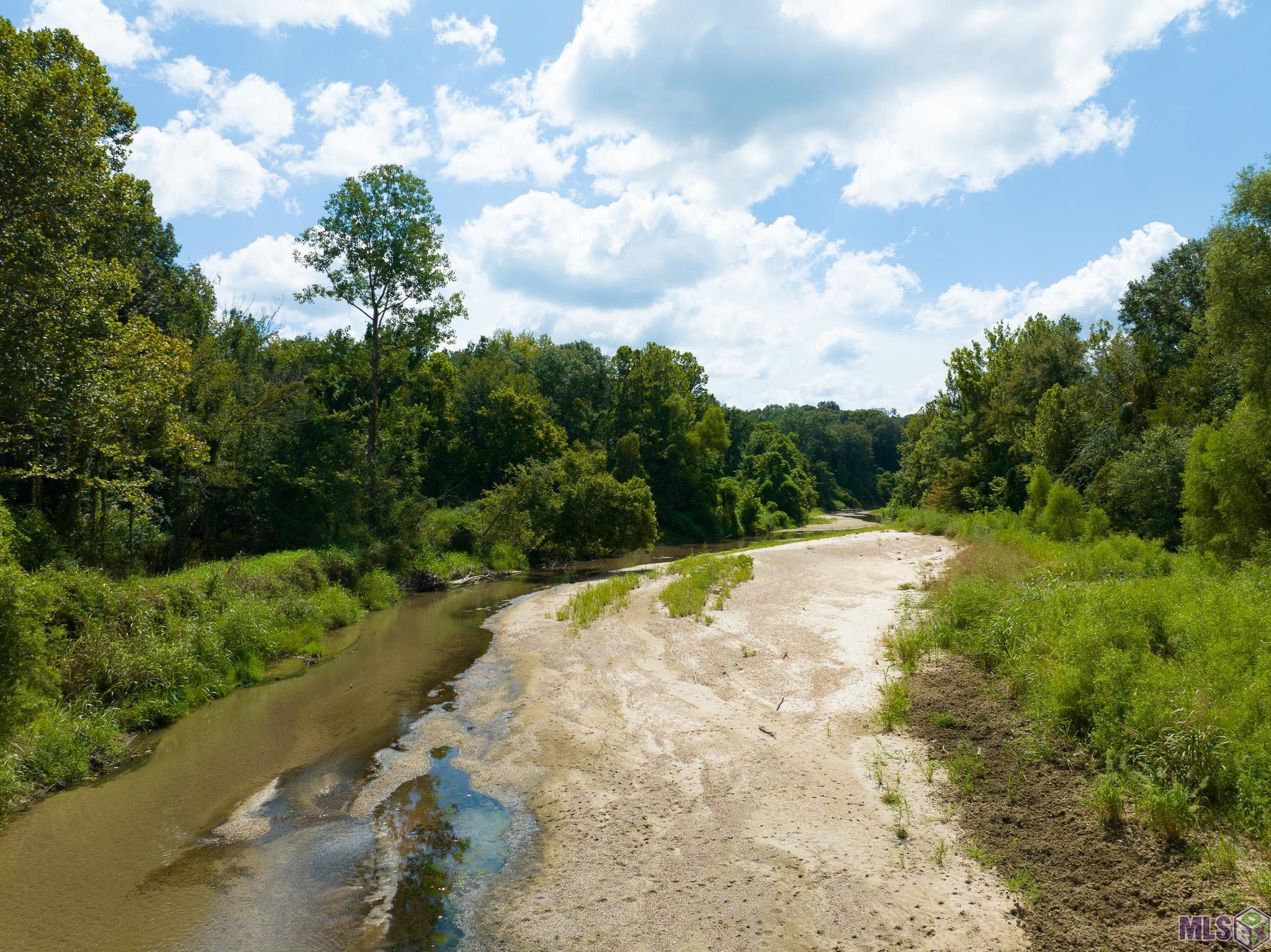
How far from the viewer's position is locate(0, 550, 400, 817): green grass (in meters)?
9.75

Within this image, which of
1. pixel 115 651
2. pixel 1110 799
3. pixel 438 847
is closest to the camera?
pixel 1110 799

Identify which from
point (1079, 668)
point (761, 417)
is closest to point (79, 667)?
point (1079, 668)

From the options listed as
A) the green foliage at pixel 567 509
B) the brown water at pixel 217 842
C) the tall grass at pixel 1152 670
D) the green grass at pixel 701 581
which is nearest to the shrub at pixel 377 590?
the green foliage at pixel 567 509

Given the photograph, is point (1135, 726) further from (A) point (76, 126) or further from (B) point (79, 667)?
(A) point (76, 126)

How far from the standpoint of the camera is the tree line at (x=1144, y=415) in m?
20.8

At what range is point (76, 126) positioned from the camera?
14422mm

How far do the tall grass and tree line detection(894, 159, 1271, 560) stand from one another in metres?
5.29

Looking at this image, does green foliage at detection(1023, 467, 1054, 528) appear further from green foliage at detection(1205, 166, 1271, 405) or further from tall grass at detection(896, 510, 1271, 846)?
tall grass at detection(896, 510, 1271, 846)

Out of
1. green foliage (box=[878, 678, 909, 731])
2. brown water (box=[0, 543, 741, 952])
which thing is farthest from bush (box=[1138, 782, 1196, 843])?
brown water (box=[0, 543, 741, 952])

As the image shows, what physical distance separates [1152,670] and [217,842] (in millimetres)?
12671

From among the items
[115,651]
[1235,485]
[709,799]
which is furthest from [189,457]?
[1235,485]

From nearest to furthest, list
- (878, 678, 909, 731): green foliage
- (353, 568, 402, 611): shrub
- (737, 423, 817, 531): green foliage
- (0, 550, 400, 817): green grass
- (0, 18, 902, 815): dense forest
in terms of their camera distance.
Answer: (0, 550, 400, 817): green grass → (878, 678, 909, 731): green foliage → (0, 18, 902, 815): dense forest → (353, 568, 402, 611): shrub → (737, 423, 817, 531): green foliage

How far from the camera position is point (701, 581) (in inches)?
999

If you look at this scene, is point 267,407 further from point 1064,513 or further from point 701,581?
point 1064,513
